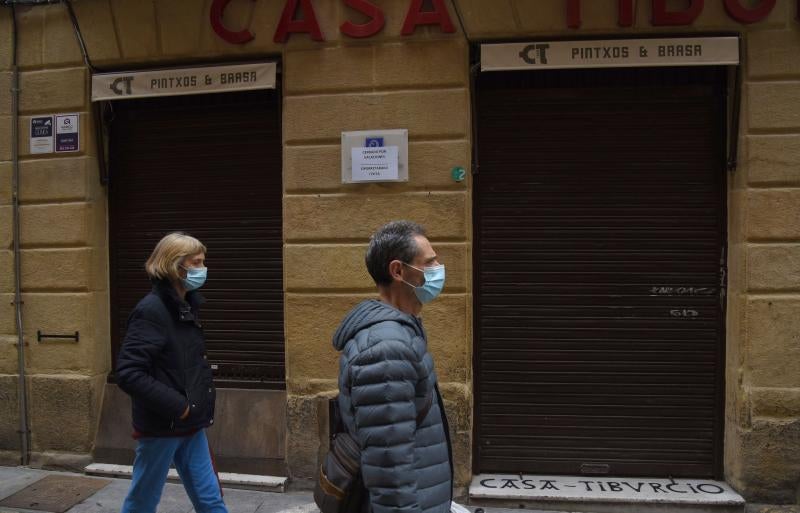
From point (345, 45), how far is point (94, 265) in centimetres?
283

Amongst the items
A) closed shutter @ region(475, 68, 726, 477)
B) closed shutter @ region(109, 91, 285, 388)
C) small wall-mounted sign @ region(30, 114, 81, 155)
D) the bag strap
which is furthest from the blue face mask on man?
small wall-mounted sign @ region(30, 114, 81, 155)

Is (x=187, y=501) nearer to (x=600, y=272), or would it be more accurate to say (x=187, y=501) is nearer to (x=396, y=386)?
(x=396, y=386)

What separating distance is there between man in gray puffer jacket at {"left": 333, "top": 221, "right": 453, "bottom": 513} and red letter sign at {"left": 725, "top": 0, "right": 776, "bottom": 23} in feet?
11.8

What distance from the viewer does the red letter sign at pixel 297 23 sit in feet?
15.9

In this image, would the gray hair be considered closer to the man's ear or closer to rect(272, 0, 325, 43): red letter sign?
the man's ear

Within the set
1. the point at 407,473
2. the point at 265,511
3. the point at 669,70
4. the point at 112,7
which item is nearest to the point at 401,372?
the point at 407,473

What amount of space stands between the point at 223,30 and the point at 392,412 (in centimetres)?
404

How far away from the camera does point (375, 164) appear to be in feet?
15.6

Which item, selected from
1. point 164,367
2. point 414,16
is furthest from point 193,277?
point 414,16

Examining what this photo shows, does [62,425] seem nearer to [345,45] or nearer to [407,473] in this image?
[345,45]

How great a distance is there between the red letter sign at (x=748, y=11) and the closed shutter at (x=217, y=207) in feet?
11.6

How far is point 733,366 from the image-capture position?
4668 mm

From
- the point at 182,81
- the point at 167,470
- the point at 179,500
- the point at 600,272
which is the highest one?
the point at 182,81

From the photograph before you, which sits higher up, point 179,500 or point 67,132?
point 67,132
